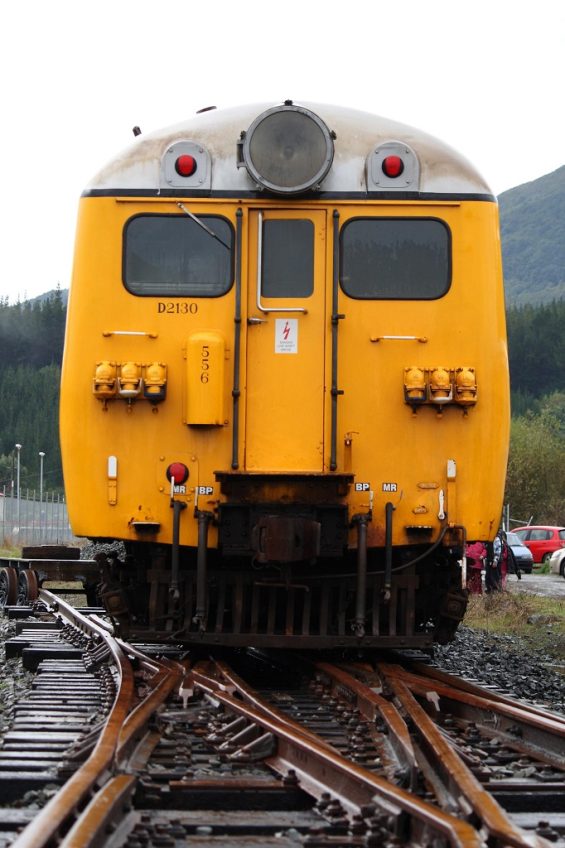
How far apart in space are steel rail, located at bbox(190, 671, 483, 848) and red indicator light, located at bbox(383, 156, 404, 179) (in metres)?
4.11

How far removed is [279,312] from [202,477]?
1.25 m

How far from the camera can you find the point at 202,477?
8.40m

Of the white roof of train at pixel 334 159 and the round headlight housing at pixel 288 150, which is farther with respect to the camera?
the white roof of train at pixel 334 159

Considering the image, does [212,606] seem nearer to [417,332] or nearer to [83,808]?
[417,332]

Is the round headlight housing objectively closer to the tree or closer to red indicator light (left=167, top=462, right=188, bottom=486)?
red indicator light (left=167, top=462, right=188, bottom=486)

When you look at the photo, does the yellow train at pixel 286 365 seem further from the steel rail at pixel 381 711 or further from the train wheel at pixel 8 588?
the train wheel at pixel 8 588

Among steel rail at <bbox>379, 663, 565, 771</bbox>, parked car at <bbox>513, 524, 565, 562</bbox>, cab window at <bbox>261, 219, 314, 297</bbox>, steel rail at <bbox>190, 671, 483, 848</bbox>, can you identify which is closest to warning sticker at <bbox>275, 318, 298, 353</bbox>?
cab window at <bbox>261, 219, 314, 297</bbox>

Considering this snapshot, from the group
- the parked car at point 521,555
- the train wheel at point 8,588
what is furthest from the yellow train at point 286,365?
the parked car at point 521,555

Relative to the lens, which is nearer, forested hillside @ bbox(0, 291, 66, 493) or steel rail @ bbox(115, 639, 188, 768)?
steel rail @ bbox(115, 639, 188, 768)

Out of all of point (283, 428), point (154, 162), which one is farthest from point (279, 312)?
point (154, 162)

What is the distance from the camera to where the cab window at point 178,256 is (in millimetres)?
8578

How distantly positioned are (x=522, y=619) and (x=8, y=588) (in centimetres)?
669

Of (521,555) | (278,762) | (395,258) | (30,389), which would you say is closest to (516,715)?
(278,762)

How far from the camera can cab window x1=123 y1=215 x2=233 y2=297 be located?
858 centimetres
